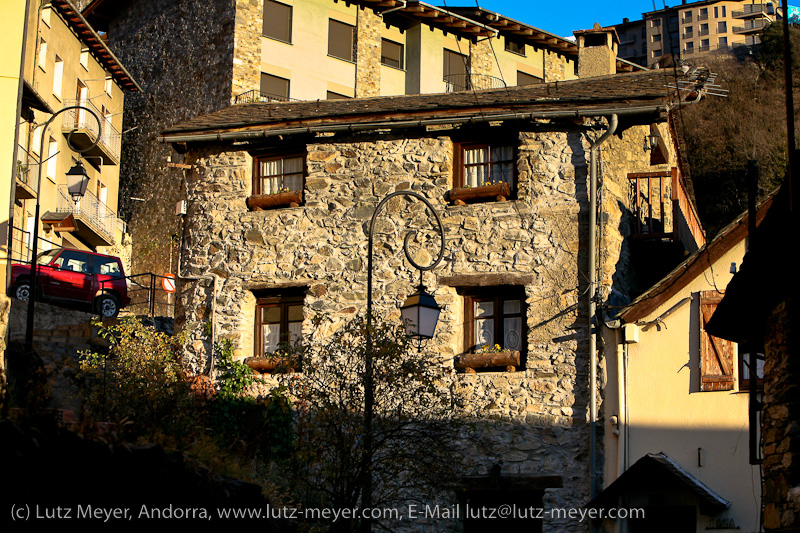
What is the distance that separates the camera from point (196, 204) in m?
16.8

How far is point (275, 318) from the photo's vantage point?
1612cm

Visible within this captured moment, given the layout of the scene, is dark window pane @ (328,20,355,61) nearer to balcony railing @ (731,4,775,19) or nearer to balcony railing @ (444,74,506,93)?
balcony railing @ (444,74,506,93)

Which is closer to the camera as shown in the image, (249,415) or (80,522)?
(80,522)

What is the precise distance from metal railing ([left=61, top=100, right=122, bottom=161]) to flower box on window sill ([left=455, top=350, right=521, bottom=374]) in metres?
21.8

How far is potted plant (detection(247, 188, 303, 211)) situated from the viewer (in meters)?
16.1

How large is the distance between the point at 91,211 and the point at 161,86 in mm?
5036

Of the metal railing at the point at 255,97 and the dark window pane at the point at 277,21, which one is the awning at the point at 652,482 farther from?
the dark window pane at the point at 277,21

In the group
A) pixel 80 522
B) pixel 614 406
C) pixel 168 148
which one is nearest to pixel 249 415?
pixel 614 406

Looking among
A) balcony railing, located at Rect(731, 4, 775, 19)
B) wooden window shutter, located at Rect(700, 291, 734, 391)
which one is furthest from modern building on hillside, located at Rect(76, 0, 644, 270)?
balcony railing, located at Rect(731, 4, 775, 19)

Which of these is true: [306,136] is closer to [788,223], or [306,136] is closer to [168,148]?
[788,223]

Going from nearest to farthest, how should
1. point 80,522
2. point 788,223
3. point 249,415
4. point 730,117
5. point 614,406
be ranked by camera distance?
point 80,522 → point 788,223 → point 614,406 → point 249,415 → point 730,117

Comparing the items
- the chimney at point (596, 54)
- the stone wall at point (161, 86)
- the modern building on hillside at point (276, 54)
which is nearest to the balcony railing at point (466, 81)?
the modern building on hillside at point (276, 54)

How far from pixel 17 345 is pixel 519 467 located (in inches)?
317

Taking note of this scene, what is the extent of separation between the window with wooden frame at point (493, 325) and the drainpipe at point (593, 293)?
1.02 meters
